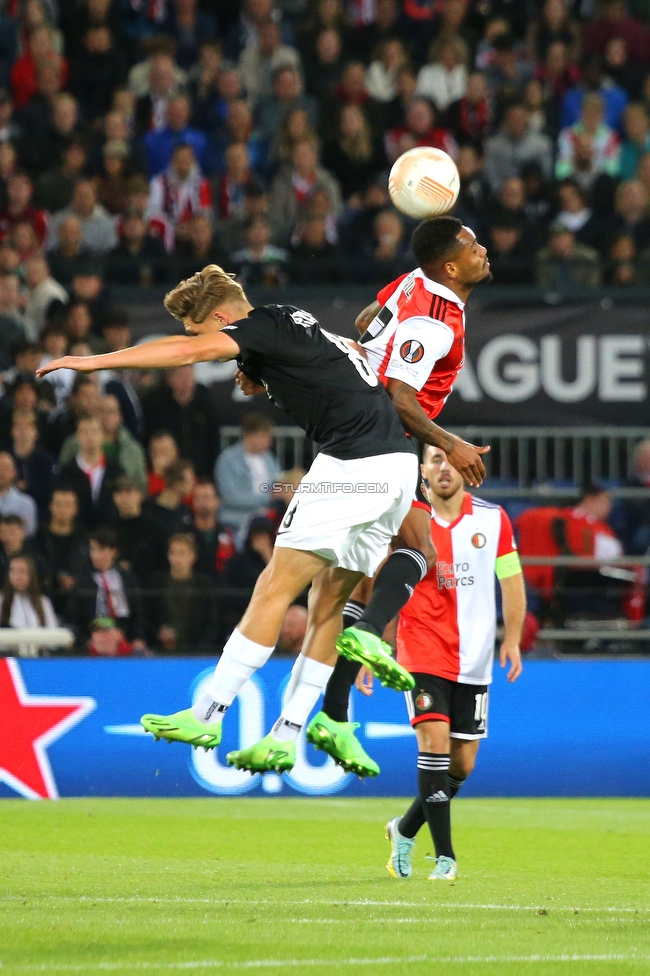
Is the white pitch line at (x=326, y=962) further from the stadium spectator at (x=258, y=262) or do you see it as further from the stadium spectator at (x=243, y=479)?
the stadium spectator at (x=258, y=262)

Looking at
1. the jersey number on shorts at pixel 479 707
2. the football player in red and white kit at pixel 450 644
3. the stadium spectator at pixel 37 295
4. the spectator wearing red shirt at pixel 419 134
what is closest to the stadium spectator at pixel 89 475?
the stadium spectator at pixel 37 295

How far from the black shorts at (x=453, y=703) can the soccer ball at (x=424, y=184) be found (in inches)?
99.3

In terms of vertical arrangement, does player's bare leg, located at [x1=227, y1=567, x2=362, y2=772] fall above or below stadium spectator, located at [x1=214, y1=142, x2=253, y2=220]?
below

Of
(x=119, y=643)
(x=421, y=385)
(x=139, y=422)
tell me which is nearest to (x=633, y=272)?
(x=139, y=422)

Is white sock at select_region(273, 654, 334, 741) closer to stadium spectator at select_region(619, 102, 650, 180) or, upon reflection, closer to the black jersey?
the black jersey

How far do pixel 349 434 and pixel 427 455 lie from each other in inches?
86.8

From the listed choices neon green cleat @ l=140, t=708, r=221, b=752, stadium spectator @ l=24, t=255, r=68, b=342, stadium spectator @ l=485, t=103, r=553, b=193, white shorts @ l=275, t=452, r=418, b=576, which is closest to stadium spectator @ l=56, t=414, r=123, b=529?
stadium spectator @ l=24, t=255, r=68, b=342

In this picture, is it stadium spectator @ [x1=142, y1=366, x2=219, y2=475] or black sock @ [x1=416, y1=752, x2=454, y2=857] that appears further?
stadium spectator @ [x1=142, y1=366, x2=219, y2=475]

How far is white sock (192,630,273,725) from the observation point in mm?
6609

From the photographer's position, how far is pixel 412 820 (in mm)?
8312

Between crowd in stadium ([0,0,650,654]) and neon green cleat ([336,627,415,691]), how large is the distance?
5.89 m

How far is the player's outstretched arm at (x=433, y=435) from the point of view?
6.89 meters

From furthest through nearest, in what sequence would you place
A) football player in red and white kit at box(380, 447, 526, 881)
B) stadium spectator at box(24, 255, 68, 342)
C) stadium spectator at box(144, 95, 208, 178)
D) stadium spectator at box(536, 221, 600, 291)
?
stadium spectator at box(144, 95, 208, 178) → stadium spectator at box(536, 221, 600, 291) → stadium spectator at box(24, 255, 68, 342) → football player in red and white kit at box(380, 447, 526, 881)

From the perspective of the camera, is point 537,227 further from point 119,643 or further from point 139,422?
point 119,643
